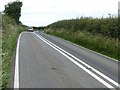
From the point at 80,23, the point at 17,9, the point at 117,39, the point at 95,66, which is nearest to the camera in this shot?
the point at 95,66

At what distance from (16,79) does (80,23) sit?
33515 millimetres

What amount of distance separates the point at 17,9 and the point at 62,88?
8572cm

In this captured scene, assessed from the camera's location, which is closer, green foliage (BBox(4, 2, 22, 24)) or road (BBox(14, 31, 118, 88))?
road (BBox(14, 31, 118, 88))

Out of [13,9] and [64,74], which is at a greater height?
[13,9]

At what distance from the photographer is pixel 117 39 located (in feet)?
86.5

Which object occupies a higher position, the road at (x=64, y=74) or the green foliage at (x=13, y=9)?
the green foliage at (x=13, y=9)

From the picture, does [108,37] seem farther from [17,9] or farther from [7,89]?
[17,9]

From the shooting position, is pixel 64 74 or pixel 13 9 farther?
pixel 13 9

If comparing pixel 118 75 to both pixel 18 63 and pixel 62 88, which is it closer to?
pixel 62 88

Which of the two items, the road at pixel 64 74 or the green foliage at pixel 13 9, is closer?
the road at pixel 64 74

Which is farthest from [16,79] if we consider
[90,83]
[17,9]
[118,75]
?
[17,9]

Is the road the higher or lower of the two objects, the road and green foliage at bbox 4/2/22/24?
the lower

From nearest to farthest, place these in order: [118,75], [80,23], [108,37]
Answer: [118,75] → [108,37] → [80,23]

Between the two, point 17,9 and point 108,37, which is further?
point 17,9
